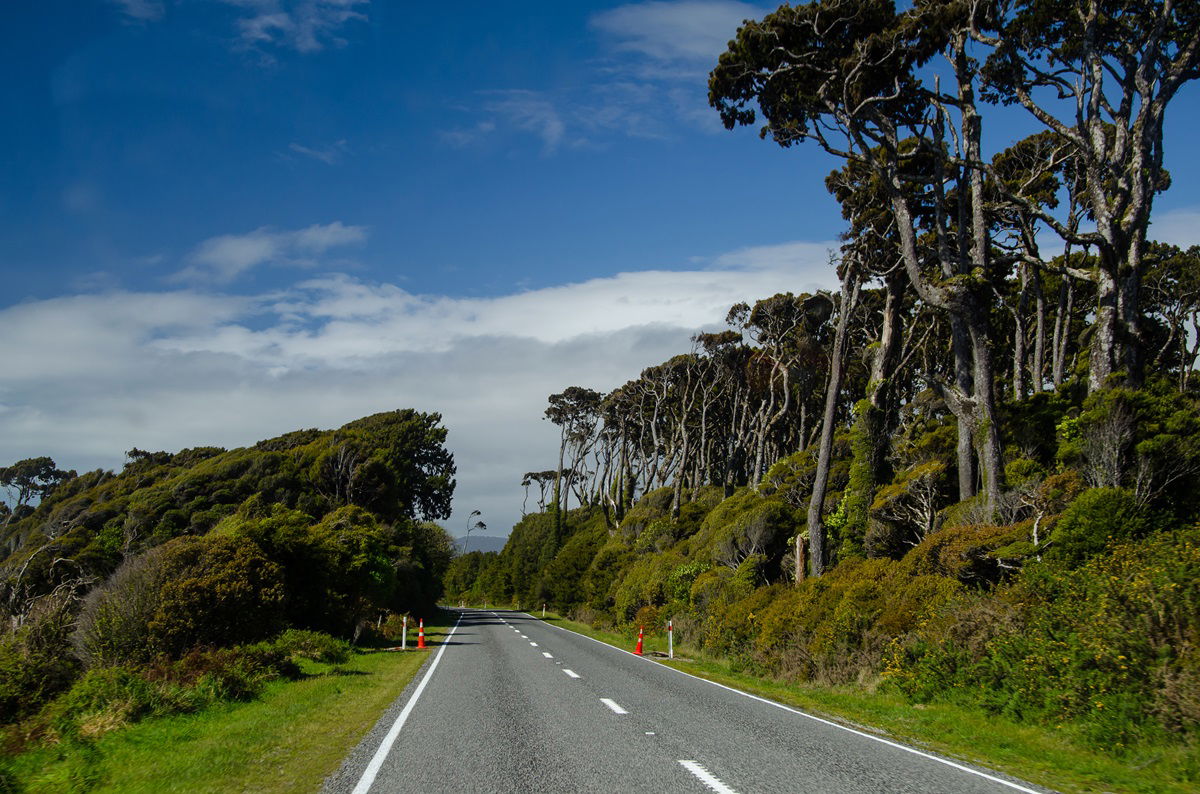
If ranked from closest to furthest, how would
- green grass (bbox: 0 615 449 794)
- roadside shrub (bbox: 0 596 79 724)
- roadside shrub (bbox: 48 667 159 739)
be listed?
green grass (bbox: 0 615 449 794) → roadside shrub (bbox: 48 667 159 739) → roadside shrub (bbox: 0 596 79 724)

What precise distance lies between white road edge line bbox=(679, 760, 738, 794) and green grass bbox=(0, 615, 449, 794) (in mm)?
3400

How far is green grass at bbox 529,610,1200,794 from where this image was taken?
7621 millimetres

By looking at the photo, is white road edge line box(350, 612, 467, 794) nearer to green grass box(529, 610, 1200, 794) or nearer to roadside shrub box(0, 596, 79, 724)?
roadside shrub box(0, 596, 79, 724)

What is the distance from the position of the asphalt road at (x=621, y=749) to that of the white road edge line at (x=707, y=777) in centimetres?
2

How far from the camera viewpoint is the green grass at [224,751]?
731 cm

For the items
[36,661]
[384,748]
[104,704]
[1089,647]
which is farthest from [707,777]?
[36,661]

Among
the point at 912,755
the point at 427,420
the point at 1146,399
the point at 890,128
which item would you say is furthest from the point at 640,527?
the point at 912,755

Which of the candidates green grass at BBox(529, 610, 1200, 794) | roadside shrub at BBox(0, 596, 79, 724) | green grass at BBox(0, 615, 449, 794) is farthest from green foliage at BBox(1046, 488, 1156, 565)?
roadside shrub at BBox(0, 596, 79, 724)

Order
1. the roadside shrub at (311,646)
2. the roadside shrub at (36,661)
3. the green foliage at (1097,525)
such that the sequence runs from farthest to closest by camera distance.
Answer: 1. the roadside shrub at (311,646)
2. the green foliage at (1097,525)
3. the roadside shrub at (36,661)

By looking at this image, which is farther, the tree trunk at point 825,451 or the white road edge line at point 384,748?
the tree trunk at point 825,451

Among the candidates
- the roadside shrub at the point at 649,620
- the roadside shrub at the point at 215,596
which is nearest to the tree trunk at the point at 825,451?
the roadside shrub at the point at 649,620

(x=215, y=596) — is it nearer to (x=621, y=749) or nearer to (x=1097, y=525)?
(x=621, y=749)

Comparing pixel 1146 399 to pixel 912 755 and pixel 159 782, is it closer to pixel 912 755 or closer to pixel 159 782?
pixel 912 755

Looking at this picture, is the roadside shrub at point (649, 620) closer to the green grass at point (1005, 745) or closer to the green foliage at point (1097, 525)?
the green grass at point (1005, 745)
